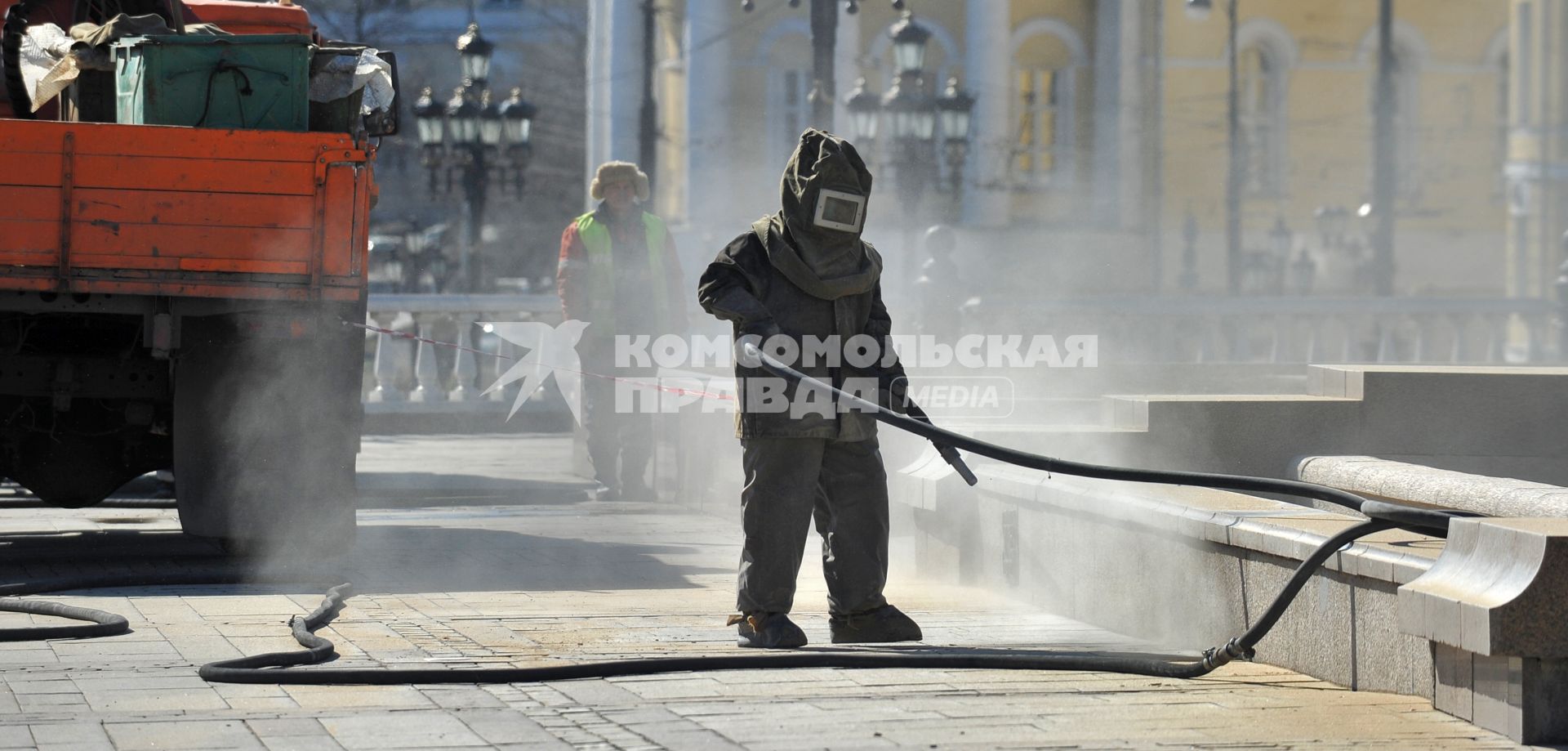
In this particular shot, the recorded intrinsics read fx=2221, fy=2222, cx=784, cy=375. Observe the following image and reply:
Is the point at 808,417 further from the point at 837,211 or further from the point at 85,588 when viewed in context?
the point at 85,588

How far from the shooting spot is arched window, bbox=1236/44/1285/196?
42.2m

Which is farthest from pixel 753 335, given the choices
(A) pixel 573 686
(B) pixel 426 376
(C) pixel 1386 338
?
A: (C) pixel 1386 338

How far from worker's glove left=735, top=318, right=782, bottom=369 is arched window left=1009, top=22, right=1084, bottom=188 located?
109 feet

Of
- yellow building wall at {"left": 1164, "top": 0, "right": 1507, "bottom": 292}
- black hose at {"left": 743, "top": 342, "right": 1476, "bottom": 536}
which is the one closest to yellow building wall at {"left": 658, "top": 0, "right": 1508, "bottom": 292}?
yellow building wall at {"left": 1164, "top": 0, "right": 1507, "bottom": 292}

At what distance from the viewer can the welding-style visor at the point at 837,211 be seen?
21.8ft

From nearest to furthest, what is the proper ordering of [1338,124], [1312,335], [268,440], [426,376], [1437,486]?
[1437,486]
[268,440]
[426,376]
[1312,335]
[1338,124]

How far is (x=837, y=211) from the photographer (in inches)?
263

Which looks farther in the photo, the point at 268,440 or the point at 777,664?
the point at 268,440

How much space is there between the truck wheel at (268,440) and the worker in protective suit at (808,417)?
2.55m

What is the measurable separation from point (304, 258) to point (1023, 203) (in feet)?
105

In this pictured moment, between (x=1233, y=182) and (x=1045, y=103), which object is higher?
Result: (x=1045, y=103)

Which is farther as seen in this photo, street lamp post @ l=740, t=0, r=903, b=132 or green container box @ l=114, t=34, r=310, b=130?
street lamp post @ l=740, t=0, r=903, b=132

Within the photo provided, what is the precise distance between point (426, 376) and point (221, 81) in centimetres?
1139

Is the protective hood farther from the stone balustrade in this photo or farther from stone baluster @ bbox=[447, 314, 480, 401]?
stone baluster @ bbox=[447, 314, 480, 401]
